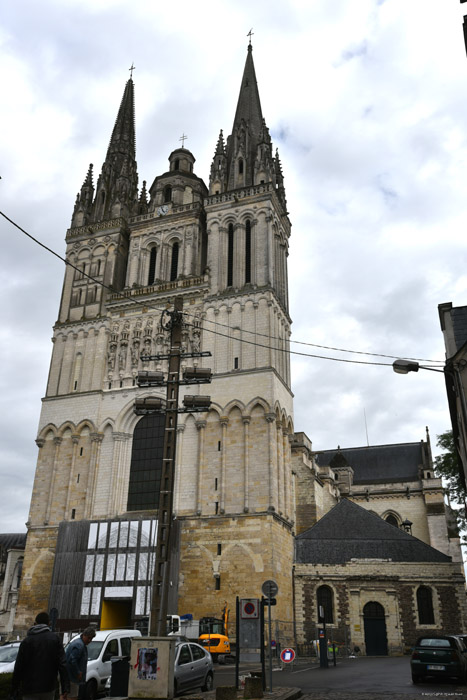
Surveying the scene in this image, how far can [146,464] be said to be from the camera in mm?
31703

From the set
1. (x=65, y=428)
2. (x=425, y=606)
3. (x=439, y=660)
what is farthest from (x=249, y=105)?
(x=439, y=660)

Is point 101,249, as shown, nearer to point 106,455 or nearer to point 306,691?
point 106,455

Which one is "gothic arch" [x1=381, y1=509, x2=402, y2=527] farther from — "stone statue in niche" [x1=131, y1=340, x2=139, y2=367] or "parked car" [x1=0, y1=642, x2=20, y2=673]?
"parked car" [x1=0, y1=642, x2=20, y2=673]

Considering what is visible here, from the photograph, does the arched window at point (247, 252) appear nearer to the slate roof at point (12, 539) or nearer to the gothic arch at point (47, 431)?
the gothic arch at point (47, 431)

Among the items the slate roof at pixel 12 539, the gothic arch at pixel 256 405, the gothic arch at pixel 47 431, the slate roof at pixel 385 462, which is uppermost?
the slate roof at pixel 385 462

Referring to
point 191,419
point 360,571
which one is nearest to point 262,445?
point 191,419

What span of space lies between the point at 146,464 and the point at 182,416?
314 cm

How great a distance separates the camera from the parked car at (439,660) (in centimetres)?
1404

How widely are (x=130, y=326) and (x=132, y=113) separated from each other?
21.2 m

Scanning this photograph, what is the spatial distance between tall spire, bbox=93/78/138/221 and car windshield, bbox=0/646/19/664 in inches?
1217

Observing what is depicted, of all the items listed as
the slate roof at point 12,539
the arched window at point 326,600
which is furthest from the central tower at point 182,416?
the slate roof at point 12,539

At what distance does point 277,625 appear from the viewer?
87.4 ft

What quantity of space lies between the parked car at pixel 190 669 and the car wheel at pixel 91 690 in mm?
515

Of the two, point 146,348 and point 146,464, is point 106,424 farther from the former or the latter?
point 146,348
